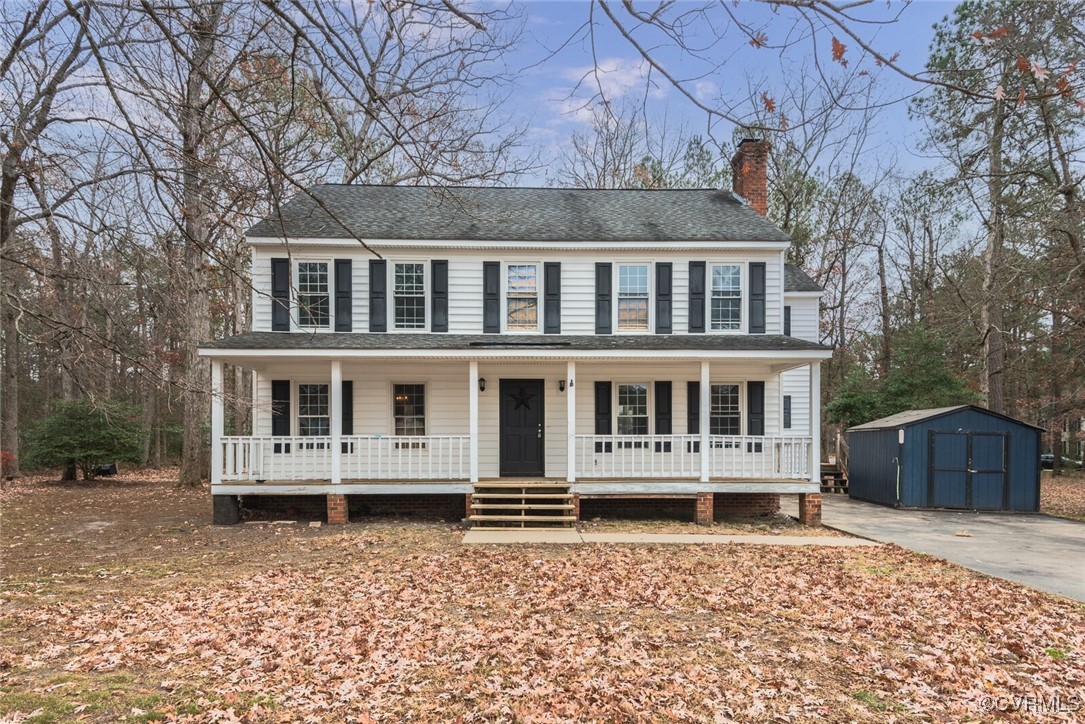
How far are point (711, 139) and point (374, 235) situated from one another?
11074 millimetres

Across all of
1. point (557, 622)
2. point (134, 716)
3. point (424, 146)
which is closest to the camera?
point (134, 716)

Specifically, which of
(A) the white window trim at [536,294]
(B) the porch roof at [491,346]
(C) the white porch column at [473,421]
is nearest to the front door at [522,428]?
(A) the white window trim at [536,294]

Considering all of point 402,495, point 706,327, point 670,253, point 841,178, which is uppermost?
point 841,178

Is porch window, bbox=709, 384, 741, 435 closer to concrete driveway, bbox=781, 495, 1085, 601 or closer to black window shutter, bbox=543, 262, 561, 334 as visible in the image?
concrete driveway, bbox=781, 495, 1085, 601

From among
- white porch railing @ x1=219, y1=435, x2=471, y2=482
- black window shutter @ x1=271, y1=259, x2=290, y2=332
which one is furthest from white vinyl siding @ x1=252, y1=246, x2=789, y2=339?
white porch railing @ x1=219, y1=435, x2=471, y2=482

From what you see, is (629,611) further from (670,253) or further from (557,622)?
(670,253)

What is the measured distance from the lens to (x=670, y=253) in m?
14.0

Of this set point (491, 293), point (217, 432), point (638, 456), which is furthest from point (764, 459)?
point (217, 432)

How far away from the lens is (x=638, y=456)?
1374 centimetres

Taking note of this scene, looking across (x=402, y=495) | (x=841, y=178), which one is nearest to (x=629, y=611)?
(x=402, y=495)

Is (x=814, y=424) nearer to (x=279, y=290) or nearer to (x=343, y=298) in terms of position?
(x=343, y=298)

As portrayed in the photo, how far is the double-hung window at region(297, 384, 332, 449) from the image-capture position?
1360 centimetres

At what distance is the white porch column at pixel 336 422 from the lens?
12.4m

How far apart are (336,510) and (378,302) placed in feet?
14.6
